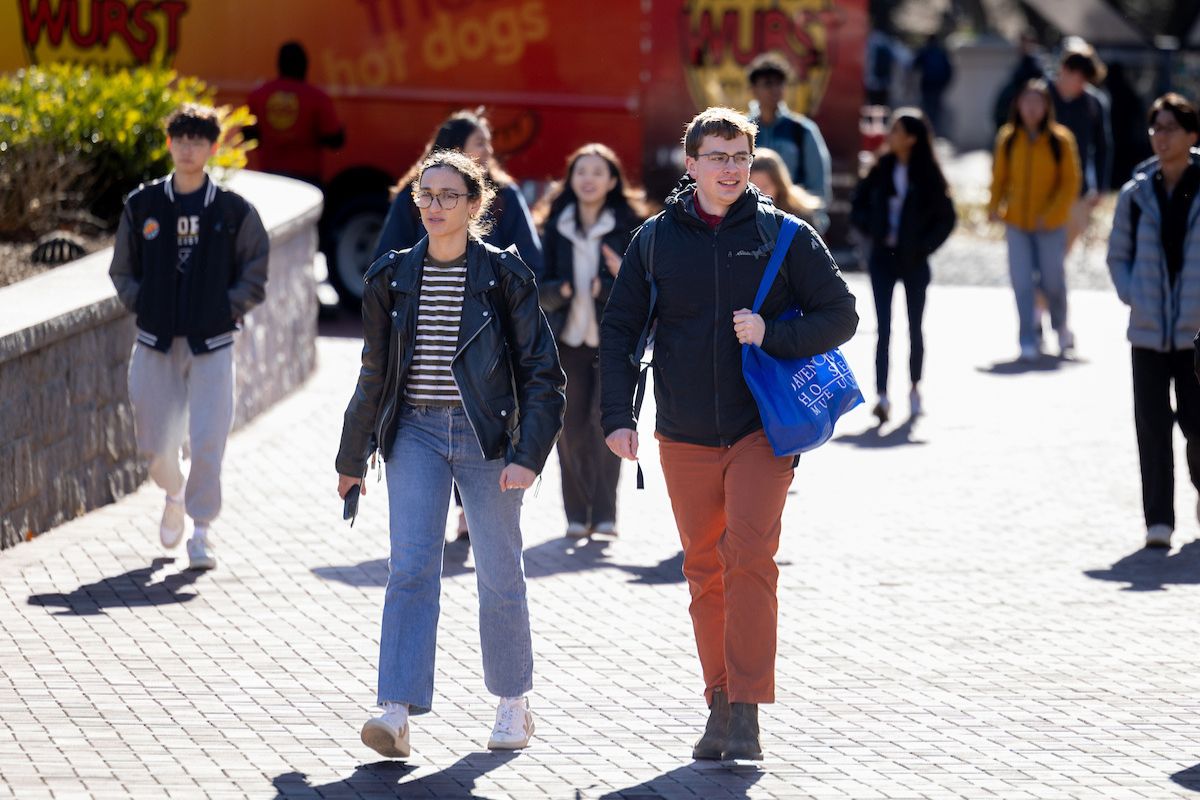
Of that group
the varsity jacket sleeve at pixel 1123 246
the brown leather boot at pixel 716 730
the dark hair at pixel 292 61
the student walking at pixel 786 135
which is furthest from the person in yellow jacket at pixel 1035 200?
the brown leather boot at pixel 716 730

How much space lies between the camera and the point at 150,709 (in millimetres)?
6289

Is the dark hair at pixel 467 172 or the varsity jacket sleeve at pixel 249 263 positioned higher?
the dark hair at pixel 467 172

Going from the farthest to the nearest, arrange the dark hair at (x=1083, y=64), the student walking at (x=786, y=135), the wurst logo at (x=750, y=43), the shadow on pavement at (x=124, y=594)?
the wurst logo at (x=750, y=43) < the dark hair at (x=1083, y=64) < the student walking at (x=786, y=135) < the shadow on pavement at (x=124, y=594)

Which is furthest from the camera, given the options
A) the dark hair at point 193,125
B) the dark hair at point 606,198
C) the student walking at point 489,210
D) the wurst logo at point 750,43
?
the wurst logo at point 750,43

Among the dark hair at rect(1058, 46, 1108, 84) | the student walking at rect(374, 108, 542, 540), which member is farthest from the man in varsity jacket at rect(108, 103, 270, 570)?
the dark hair at rect(1058, 46, 1108, 84)

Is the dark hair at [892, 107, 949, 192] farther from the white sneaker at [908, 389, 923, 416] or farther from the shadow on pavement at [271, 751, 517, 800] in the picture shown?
the shadow on pavement at [271, 751, 517, 800]

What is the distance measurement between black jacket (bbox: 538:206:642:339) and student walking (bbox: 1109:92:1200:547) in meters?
2.10

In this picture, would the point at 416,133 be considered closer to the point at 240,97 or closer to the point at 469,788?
the point at 240,97

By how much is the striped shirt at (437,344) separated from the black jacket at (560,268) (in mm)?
3087

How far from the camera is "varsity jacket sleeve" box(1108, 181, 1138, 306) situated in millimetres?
8961

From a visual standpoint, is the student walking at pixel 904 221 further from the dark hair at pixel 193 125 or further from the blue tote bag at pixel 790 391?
the blue tote bag at pixel 790 391

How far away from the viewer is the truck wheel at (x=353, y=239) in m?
16.0

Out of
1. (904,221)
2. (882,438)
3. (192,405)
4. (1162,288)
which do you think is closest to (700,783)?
(192,405)

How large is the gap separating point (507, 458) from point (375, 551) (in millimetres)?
2960
